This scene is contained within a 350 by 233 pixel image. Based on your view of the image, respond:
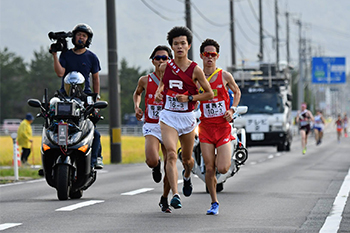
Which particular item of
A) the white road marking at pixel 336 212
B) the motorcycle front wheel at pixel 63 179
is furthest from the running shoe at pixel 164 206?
the white road marking at pixel 336 212

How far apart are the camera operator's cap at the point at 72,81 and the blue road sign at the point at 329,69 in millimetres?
64033

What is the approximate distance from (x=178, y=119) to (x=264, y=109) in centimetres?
2176

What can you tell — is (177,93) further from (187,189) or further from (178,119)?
(187,189)

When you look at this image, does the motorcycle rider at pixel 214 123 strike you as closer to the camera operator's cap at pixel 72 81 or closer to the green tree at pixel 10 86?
the camera operator's cap at pixel 72 81

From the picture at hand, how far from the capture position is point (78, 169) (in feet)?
36.2

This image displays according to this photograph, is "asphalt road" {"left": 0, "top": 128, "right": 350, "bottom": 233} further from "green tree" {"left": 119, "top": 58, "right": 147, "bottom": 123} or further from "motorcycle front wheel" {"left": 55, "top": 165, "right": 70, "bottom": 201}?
"green tree" {"left": 119, "top": 58, "right": 147, "bottom": 123}

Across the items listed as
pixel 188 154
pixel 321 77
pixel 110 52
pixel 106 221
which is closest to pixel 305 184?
pixel 188 154

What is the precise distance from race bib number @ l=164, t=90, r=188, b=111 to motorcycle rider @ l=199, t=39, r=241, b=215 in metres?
0.73

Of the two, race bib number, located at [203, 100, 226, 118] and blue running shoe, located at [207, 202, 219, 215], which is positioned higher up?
race bib number, located at [203, 100, 226, 118]

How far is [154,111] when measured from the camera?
1032cm

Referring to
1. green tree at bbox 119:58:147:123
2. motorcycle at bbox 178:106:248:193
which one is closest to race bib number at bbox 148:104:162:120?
motorcycle at bbox 178:106:248:193

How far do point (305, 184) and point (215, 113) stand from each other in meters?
5.00

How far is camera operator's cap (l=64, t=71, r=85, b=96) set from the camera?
11.2 m

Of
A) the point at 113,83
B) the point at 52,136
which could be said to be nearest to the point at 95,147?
the point at 52,136
